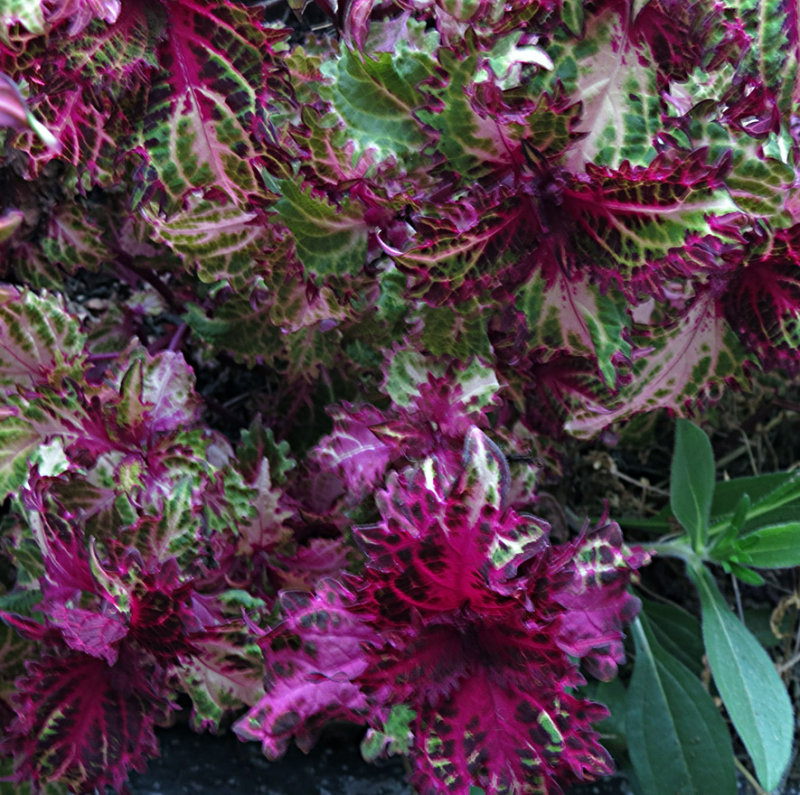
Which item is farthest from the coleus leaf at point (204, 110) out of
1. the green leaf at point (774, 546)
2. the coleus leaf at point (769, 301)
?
the green leaf at point (774, 546)

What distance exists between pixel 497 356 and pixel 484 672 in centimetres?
27

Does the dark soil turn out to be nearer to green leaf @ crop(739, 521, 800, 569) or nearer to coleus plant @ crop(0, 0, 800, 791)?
coleus plant @ crop(0, 0, 800, 791)

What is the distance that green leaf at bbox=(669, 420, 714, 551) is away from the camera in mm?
823

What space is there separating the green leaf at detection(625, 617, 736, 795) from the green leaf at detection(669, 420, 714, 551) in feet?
0.46

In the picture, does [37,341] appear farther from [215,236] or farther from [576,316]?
[576,316]

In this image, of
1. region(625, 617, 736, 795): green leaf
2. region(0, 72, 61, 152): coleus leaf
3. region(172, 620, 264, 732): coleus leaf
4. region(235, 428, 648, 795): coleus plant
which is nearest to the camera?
region(0, 72, 61, 152): coleus leaf

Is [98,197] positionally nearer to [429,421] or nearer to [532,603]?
[429,421]

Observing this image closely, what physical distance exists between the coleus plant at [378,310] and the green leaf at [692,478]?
6 cm

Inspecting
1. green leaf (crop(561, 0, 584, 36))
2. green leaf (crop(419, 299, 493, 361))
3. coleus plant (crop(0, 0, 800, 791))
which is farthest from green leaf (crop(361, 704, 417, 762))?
green leaf (crop(561, 0, 584, 36))

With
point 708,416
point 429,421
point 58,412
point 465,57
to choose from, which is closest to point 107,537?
point 58,412

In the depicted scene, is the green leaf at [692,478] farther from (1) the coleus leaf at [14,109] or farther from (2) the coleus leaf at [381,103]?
(1) the coleus leaf at [14,109]

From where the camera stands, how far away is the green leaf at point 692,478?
82cm

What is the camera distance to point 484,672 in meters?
0.60

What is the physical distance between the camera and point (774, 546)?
30.3 inches
